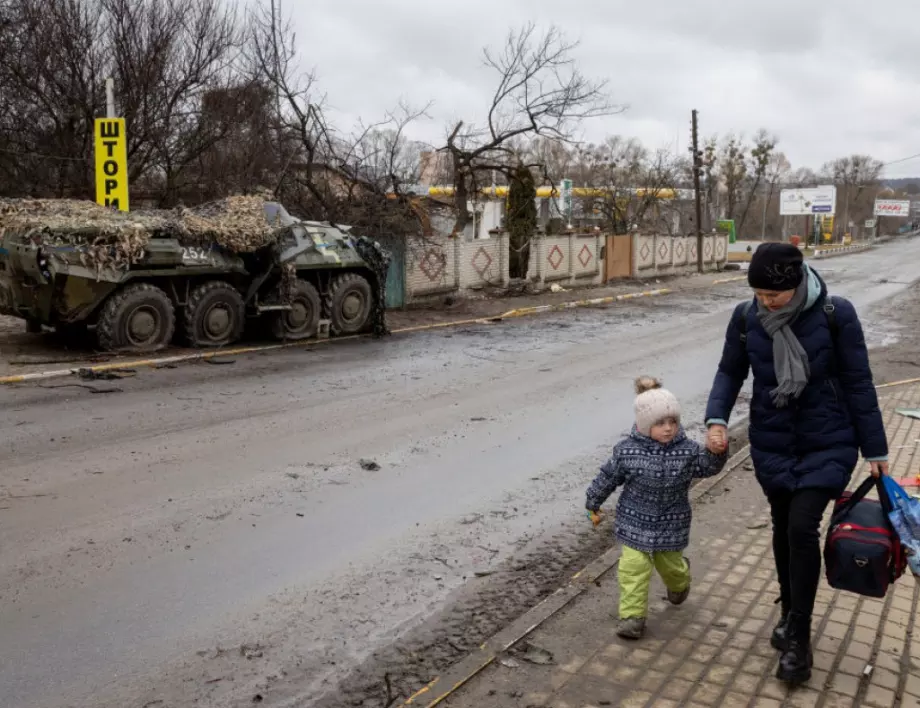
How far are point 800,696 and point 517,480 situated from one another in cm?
366

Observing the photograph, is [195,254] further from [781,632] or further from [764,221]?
[764,221]

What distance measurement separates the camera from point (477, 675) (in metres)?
3.81

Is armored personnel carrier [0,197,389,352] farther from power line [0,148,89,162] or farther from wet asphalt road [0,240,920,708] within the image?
power line [0,148,89,162]

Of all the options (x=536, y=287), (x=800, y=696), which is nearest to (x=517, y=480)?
(x=800, y=696)

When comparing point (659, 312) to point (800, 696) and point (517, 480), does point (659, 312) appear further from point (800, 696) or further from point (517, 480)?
point (800, 696)

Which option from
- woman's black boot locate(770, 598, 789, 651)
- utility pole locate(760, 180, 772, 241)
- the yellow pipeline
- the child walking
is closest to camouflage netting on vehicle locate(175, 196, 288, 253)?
the child walking

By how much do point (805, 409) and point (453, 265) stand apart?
776 inches

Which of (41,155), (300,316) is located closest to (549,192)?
(41,155)

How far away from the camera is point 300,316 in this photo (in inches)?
585

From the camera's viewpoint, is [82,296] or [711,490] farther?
[82,296]

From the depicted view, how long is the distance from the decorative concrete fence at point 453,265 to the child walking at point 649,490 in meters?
17.2

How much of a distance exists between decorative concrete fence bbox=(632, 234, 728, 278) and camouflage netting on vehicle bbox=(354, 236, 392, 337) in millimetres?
18981

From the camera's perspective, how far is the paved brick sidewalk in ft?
11.8

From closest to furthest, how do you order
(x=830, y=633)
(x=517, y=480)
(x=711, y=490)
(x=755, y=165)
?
(x=830, y=633), (x=711, y=490), (x=517, y=480), (x=755, y=165)
